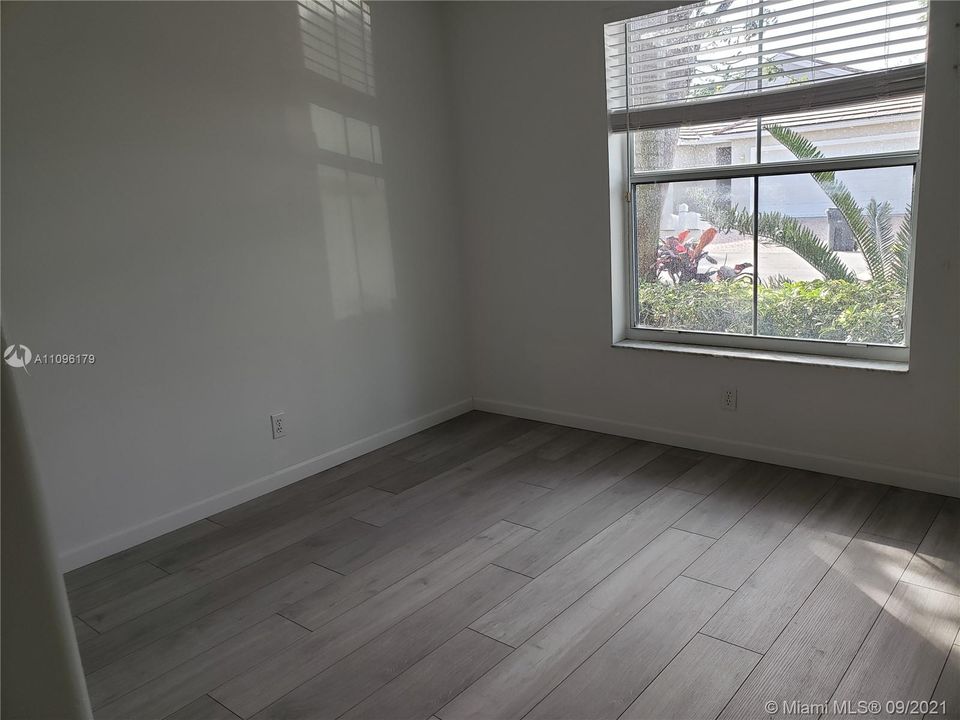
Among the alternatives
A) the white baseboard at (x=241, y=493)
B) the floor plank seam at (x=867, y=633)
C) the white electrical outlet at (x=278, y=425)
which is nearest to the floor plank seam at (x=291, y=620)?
the white baseboard at (x=241, y=493)

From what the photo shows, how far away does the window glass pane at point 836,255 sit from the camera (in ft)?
9.86

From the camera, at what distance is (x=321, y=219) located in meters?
3.52

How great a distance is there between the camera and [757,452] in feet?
11.2

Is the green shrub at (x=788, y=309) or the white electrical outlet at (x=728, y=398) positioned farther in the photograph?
the white electrical outlet at (x=728, y=398)

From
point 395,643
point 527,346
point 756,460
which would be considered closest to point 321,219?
point 527,346

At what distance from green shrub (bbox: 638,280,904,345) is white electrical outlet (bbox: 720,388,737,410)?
0.30 meters

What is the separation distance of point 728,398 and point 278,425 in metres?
2.12

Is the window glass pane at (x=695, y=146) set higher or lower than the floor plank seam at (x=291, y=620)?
higher

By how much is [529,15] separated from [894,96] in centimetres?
179

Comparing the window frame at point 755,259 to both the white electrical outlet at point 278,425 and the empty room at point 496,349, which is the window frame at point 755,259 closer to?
the empty room at point 496,349

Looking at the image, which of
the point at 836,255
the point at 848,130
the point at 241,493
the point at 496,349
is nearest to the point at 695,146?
the point at 848,130

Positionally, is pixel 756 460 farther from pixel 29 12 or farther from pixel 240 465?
pixel 29 12

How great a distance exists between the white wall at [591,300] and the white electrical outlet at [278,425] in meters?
1.39

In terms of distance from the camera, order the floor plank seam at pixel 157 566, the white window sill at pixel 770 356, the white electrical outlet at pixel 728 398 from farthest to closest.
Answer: the white electrical outlet at pixel 728 398 → the white window sill at pixel 770 356 → the floor plank seam at pixel 157 566
